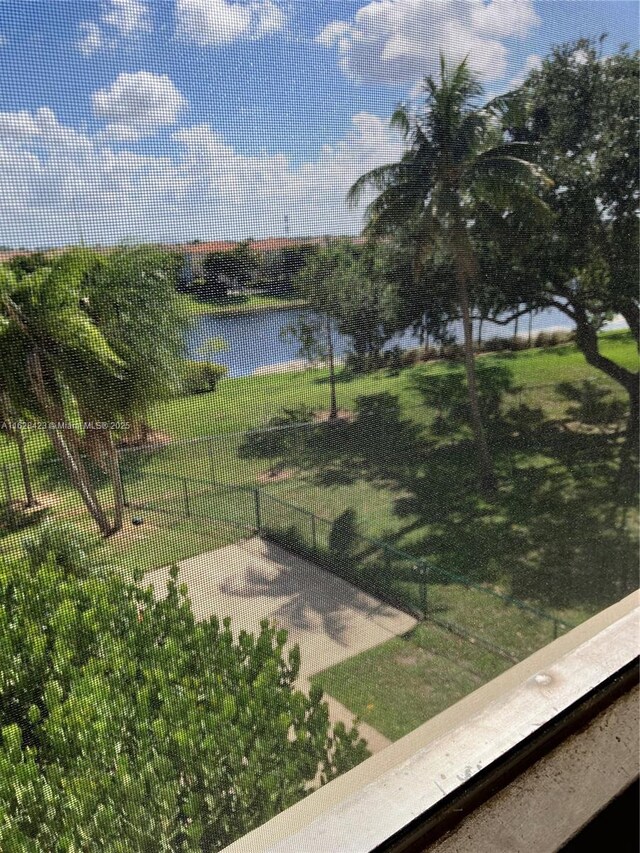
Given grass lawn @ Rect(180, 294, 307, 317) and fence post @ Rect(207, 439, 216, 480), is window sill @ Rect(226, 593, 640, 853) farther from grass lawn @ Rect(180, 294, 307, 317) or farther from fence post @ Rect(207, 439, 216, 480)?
grass lawn @ Rect(180, 294, 307, 317)

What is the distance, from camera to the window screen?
46 centimetres

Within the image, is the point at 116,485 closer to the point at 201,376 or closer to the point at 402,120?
the point at 201,376

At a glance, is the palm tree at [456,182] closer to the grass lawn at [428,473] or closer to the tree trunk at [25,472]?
the grass lawn at [428,473]

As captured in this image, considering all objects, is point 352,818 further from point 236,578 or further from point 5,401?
point 5,401

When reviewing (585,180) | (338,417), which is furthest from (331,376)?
(585,180)

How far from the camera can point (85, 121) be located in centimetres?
43

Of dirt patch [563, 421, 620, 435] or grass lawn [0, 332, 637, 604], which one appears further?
dirt patch [563, 421, 620, 435]

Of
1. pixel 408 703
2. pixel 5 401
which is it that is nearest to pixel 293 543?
pixel 408 703

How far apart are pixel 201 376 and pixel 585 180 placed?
0.71 m

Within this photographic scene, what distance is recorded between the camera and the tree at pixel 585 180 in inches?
32.6

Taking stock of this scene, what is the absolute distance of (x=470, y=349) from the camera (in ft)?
2.65

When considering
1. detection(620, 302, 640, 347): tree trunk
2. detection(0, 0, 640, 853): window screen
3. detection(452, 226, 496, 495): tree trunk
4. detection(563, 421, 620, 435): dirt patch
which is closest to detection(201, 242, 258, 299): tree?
detection(0, 0, 640, 853): window screen

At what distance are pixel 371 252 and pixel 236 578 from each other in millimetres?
403

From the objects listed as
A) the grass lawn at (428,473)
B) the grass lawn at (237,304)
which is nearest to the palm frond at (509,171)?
the grass lawn at (428,473)
